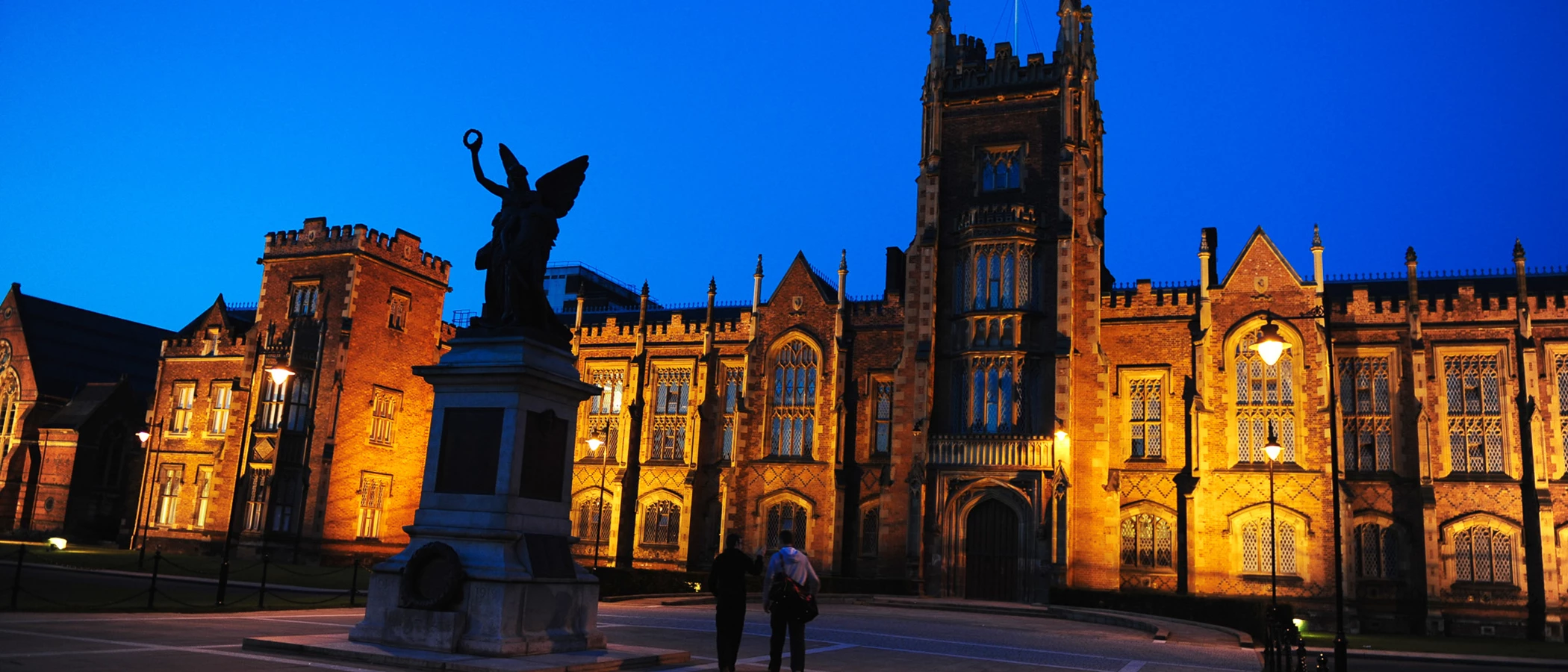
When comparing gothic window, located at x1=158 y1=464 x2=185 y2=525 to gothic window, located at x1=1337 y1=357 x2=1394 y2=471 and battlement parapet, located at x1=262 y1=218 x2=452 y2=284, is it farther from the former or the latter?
gothic window, located at x1=1337 y1=357 x2=1394 y2=471

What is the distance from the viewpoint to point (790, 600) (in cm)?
1295

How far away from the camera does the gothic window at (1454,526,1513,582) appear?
33.8m

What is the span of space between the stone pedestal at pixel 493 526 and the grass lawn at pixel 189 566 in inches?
539

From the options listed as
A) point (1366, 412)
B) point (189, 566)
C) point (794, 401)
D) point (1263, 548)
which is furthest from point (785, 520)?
point (1366, 412)

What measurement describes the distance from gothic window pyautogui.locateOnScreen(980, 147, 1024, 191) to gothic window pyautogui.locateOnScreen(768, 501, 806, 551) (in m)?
13.7

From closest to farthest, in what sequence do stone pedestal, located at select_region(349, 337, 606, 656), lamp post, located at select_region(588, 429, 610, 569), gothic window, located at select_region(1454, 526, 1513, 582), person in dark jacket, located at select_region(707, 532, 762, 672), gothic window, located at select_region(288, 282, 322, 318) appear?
stone pedestal, located at select_region(349, 337, 606, 656) < person in dark jacket, located at select_region(707, 532, 762, 672) < gothic window, located at select_region(1454, 526, 1513, 582) < lamp post, located at select_region(588, 429, 610, 569) < gothic window, located at select_region(288, 282, 322, 318)

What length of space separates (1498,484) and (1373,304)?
6.57m

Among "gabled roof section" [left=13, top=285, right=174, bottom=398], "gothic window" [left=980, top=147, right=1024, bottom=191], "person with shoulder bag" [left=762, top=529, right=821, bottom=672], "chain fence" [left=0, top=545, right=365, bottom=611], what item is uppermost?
"gothic window" [left=980, top=147, right=1024, bottom=191]

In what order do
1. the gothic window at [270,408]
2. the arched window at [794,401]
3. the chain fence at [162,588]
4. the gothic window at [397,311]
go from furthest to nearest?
the gothic window at [397,311] → the gothic window at [270,408] → the arched window at [794,401] → the chain fence at [162,588]

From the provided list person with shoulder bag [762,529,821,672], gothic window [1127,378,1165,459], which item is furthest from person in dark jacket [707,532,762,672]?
gothic window [1127,378,1165,459]

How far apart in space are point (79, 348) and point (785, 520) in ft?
130

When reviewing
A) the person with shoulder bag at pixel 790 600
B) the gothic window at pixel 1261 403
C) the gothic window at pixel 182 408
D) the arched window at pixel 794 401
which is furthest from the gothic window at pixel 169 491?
the gothic window at pixel 1261 403

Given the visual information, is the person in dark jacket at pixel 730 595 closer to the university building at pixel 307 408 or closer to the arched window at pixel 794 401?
the arched window at pixel 794 401

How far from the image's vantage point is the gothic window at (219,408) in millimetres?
45406
